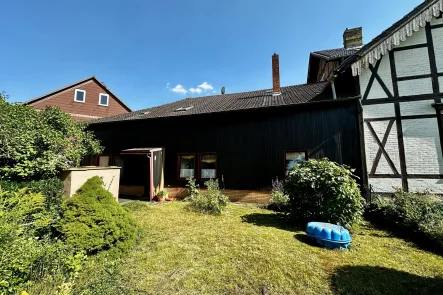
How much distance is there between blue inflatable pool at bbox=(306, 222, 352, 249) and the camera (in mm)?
4422

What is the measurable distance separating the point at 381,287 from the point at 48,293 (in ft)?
15.5

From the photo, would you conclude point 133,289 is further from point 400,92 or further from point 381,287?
point 400,92

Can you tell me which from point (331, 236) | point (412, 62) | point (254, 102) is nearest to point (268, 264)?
point (331, 236)

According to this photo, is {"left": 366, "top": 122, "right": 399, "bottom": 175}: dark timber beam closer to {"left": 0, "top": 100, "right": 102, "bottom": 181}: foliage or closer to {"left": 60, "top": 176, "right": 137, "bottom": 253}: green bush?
{"left": 60, "top": 176, "right": 137, "bottom": 253}: green bush

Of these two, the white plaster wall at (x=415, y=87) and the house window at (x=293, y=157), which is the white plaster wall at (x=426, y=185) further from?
the house window at (x=293, y=157)

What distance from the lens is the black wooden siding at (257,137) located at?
854cm

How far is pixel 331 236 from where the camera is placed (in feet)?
14.6

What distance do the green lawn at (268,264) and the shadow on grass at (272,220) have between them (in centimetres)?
25

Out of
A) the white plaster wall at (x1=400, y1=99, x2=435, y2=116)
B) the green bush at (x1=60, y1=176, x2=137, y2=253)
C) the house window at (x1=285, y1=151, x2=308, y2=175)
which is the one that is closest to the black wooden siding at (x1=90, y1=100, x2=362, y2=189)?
the house window at (x1=285, y1=151, x2=308, y2=175)

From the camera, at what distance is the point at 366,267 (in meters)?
3.79

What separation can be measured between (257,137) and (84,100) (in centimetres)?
1998

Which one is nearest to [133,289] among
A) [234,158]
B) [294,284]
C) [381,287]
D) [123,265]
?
[123,265]

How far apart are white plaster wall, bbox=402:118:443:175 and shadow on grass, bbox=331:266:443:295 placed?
5.74 meters

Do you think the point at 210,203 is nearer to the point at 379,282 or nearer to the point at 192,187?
the point at 192,187
